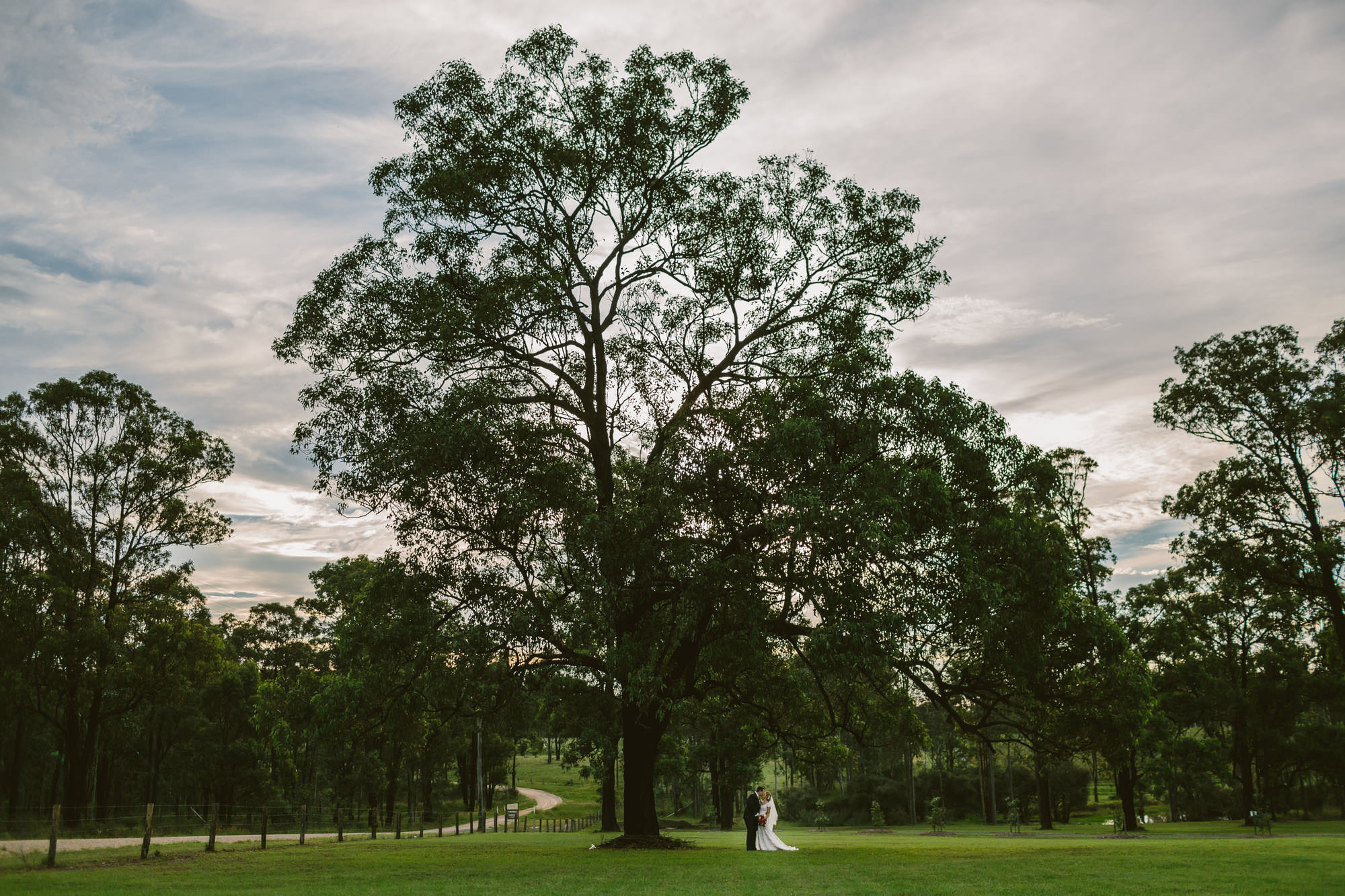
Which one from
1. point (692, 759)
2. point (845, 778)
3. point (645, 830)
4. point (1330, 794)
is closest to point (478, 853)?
point (645, 830)

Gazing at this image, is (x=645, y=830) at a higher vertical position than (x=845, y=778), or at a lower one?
higher

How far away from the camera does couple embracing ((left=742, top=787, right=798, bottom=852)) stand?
2102 cm

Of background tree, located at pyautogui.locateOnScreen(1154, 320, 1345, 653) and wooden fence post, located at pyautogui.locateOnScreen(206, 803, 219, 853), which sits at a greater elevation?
background tree, located at pyautogui.locateOnScreen(1154, 320, 1345, 653)

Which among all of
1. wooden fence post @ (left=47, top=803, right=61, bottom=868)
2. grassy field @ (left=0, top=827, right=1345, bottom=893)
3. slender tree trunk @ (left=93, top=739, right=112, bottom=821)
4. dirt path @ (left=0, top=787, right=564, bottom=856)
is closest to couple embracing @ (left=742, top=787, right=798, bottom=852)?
grassy field @ (left=0, top=827, right=1345, bottom=893)

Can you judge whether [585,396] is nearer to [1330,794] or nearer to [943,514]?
[943,514]

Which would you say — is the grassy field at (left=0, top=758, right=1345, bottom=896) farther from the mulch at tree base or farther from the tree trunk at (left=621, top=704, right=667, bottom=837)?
the tree trunk at (left=621, top=704, right=667, bottom=837)

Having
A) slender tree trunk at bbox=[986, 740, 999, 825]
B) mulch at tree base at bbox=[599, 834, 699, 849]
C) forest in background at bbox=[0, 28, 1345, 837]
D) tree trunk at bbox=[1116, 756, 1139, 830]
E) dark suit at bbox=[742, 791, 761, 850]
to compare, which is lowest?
slender tree trunk at bbox=[986, 740, 999, 825]

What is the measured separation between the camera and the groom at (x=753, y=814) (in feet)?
68.6

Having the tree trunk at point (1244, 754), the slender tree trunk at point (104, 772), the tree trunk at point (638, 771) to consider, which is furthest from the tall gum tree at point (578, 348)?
the slender tree trunk at point (104, 772)

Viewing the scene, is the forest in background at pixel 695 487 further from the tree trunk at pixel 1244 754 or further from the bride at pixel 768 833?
the tree trunk at pixel 1244 754

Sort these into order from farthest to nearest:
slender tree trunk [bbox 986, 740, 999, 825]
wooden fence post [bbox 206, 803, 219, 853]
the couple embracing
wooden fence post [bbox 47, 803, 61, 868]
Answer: slender tree trunk [bbox 986, 740, 999, 825], wooden fence post [bbox 206, 803, 219, 853], the couple embracing, wooden fence post [bbox 47, 803, 61, 868]

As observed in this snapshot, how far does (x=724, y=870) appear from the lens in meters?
15.0

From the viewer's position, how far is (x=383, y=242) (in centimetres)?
2056

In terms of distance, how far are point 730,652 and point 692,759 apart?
33524 millimetres
